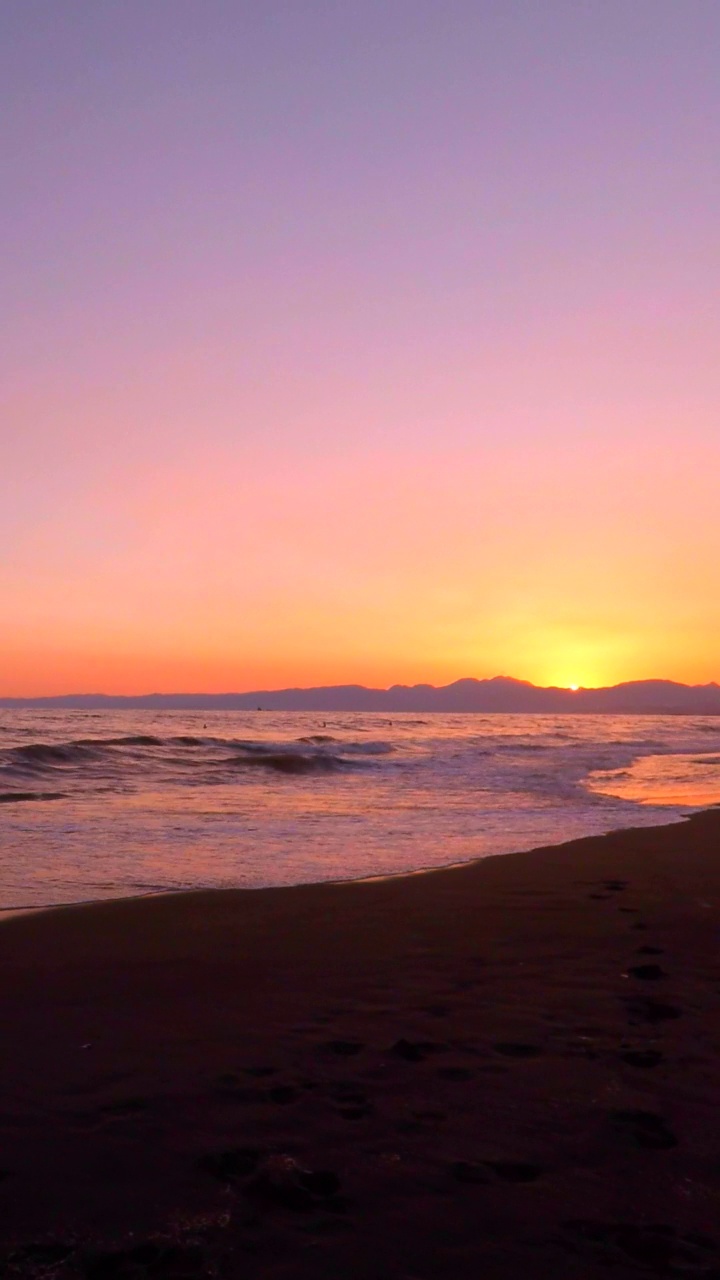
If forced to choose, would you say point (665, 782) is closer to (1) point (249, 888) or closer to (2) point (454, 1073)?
(1) point (249, 888)

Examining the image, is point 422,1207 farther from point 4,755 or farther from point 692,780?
point 4,755

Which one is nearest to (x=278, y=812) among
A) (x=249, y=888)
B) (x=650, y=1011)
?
(x=249, y=888)

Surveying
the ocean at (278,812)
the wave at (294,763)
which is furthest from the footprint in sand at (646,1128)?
the wave at (294,763)

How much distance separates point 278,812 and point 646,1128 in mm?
11916

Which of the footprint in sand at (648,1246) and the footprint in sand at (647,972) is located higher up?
the footprint in sand at (648,1246)

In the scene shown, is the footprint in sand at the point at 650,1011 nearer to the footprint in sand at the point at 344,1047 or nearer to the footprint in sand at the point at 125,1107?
the footprint in sand at the point at 344,1047

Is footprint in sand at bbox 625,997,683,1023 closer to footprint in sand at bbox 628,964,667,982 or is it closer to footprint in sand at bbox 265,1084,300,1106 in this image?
footprint in sand at bbox 628,964,667,982

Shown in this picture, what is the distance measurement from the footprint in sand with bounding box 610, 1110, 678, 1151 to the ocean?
5.38 meters

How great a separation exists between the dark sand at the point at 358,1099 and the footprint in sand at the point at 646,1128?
10 mm

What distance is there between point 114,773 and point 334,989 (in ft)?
63.3

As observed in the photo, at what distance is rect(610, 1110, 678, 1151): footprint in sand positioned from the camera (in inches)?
132

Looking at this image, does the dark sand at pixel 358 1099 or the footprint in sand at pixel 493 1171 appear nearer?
the dark sand at pixel 358 1099

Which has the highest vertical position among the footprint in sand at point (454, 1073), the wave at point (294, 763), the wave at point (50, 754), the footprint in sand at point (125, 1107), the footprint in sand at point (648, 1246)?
the footprint in sand at point (648, 1246)

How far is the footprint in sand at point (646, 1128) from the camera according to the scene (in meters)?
3.34
